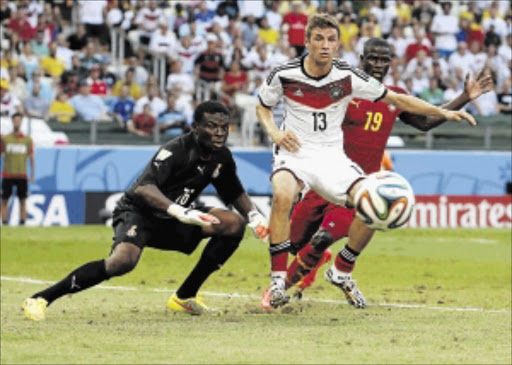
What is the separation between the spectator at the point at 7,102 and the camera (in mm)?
24141

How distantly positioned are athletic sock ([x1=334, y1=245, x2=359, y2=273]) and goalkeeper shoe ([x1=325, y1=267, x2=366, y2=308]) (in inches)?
2.9

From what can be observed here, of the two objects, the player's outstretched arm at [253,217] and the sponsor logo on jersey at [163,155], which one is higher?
the sponsor logo on jersey at [163,155]

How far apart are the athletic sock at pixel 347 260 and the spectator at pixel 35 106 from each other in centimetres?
1411

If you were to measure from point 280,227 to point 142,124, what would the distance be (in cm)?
1498

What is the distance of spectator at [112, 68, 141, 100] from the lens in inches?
1035

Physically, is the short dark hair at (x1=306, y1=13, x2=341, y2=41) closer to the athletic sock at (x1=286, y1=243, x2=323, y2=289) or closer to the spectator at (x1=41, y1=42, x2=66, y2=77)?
the athletic sock at (x1=286, y1=243, x2=323, y2=289)

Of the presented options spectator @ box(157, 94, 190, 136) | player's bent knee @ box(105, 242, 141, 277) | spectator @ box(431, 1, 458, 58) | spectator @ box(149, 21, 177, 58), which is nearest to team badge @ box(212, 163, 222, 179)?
player's bent knee @ box(105, 242, 141, 277)

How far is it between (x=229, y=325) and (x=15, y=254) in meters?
9.13

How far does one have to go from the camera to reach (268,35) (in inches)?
1141

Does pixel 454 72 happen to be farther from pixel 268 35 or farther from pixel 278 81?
pixel 278 81

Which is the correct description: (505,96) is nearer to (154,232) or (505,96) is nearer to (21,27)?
(21,27)

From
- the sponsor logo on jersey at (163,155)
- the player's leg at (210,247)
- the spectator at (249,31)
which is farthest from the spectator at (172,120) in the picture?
the sponsor logo on jersey at (163,155)

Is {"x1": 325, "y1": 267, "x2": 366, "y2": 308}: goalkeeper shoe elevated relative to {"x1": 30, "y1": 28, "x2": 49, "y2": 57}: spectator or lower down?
lower down

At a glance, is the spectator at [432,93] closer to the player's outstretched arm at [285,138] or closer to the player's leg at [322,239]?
the player's leg at [322,239]
